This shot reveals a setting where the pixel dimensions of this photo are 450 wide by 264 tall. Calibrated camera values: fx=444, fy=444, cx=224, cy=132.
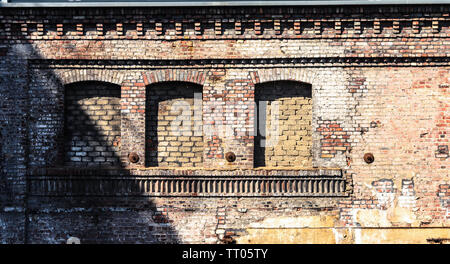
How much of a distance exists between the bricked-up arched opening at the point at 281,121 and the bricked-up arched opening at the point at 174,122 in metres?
1.09

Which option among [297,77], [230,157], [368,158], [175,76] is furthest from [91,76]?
[368,158]

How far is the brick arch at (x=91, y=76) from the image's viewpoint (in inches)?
311

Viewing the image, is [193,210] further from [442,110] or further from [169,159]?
[442,110]

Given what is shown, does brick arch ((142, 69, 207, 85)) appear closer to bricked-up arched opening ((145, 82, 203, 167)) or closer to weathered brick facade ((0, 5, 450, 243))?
weathered brick facade ((0, 5, 450, 243))

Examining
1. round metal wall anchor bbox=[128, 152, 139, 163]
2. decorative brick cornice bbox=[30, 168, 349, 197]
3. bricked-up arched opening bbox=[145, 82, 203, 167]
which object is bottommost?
decorative brick cornice bbox=[30, 168, 349, 197]

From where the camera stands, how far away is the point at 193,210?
25.6 ft

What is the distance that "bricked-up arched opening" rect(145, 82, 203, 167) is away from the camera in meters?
8.05

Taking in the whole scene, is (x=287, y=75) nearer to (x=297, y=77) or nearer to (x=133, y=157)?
(x=297, y=77)

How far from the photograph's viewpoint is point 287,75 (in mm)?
7887

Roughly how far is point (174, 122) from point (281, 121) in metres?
1.94

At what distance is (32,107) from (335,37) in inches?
217

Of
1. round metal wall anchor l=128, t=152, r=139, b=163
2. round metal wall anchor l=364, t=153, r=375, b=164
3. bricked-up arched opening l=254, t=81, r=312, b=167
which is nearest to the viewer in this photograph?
round metal wall anchor l=364, t=153, r=375, b=164

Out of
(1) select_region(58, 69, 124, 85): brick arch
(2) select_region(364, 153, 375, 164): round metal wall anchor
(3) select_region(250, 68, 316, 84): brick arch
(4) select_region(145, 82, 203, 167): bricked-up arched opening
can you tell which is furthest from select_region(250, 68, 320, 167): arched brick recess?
(1) select_region(58, 69, 124, 85): brick arch

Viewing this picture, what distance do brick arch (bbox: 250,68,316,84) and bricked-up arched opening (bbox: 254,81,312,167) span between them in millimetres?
162
